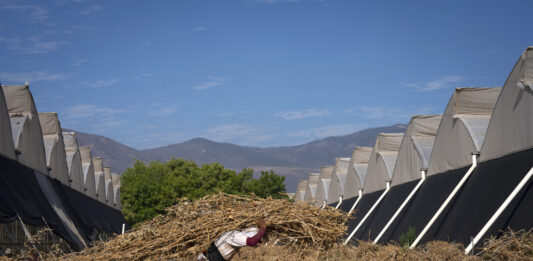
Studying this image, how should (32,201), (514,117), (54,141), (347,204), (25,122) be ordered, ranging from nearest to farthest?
(514,117), (32,201), (25,122), (54,141), (347,204)

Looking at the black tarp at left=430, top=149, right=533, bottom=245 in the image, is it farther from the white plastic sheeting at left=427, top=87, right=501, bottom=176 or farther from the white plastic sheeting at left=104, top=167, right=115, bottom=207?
the white plastic sheeting at left=104, top=167, right=115, bottom=207

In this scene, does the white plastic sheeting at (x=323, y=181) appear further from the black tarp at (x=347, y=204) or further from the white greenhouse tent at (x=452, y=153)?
the white greenhouse tent at (x=452, y=153)

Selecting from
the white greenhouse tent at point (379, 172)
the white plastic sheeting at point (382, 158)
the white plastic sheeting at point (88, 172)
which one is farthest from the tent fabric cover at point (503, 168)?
the white plastic sheeting at point (88, 172)

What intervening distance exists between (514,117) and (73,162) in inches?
1105

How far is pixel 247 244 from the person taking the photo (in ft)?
32.9

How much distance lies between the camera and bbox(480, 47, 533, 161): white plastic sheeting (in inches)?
624

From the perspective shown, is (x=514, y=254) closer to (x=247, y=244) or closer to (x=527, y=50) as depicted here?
(x=247, y=244)

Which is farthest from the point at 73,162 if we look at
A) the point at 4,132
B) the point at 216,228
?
the point at 216,228

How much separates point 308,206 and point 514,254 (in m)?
3.42

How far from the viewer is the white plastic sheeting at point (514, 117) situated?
15.9m

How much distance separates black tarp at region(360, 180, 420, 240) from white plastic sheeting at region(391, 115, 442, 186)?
0.51 meters

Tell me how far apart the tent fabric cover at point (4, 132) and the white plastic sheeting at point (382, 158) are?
61.6 feet

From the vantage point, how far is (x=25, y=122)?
26016 mm

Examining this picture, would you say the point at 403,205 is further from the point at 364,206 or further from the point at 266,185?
the point at 266,185
